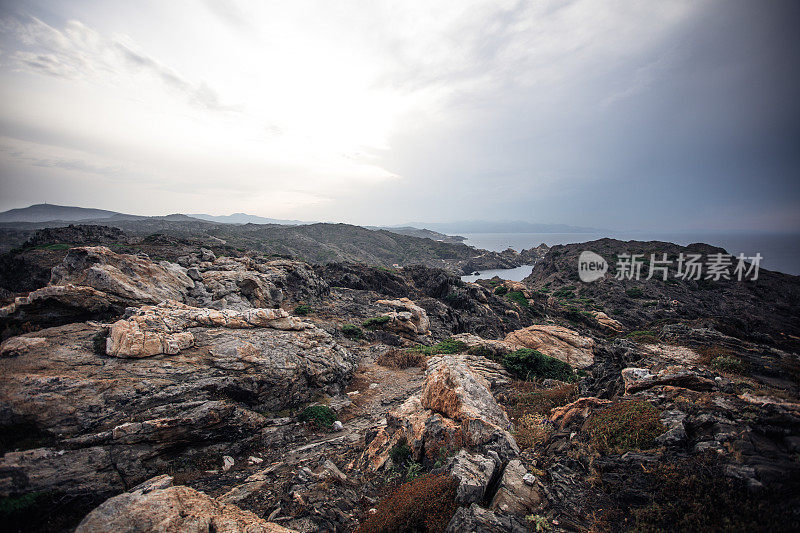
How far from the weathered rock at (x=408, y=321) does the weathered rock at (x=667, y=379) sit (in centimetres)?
1585

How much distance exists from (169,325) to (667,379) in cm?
1585

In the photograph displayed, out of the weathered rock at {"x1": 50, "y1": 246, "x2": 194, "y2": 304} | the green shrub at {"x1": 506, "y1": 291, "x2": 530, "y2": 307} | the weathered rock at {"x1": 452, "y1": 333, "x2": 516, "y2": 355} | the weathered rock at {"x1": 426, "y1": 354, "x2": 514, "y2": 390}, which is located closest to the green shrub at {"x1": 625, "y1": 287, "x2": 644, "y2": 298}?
the green shrub at {"x1": 506, "y1": 291, "x2": 530, "y2": 307}

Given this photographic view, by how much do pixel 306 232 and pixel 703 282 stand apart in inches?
4258

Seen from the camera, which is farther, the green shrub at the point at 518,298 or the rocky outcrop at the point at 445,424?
the green shrub at the point at 518,298

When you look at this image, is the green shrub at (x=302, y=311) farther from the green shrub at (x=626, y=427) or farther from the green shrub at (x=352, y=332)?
the green shrub at (x=626, y=427)

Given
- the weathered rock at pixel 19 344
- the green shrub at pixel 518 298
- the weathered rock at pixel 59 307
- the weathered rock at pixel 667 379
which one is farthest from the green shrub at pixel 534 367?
the green shrub at pixel 518 298

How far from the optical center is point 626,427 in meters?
5.87

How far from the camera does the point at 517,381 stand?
43.3ft

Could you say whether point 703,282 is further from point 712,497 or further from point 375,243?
point 375,243

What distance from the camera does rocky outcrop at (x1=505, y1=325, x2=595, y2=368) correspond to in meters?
16.4

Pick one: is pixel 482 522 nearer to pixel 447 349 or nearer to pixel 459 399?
pixel 459 399

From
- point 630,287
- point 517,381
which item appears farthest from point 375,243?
point 517,381

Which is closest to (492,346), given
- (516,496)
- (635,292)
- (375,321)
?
Result: (375,321)

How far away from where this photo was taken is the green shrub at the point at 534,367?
543 inches
